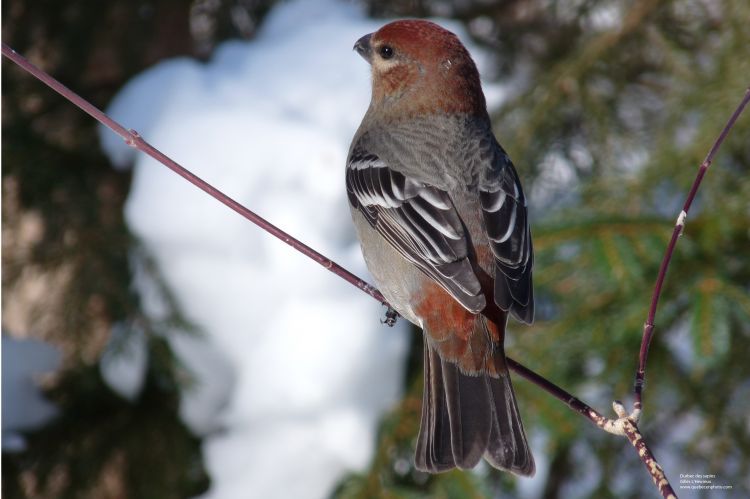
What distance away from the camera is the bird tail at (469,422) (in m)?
2.55

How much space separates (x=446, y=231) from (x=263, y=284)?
1690 mm

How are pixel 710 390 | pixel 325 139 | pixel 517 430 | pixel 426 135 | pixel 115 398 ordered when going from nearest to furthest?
pixel 517 430 → pixel 426 135 → pixel 710 390 → pixel 325 139 → pixel 115 398

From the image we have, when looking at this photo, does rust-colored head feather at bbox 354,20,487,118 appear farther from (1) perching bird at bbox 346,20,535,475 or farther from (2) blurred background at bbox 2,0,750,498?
Answer: (2) blurred background at bbox 2,0,750,498

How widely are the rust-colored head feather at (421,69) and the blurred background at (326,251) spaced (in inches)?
32.9

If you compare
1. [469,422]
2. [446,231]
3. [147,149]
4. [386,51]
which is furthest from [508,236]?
[147,149]

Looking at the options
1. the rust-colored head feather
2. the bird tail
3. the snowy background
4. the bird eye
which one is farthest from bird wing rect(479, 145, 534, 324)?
the snowy background

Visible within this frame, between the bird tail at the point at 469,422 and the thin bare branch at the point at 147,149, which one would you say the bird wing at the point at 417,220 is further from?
the thin bare branch at the point at 147,149

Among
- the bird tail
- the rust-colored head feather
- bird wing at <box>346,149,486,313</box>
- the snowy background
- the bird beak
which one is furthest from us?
the snowy background

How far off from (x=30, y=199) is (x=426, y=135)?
2.36m

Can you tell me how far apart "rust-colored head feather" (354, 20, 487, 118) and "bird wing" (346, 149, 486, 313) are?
27cm

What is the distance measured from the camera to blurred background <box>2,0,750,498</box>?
3963mm

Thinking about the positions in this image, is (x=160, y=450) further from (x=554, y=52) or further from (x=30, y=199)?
(x=554, y=52)

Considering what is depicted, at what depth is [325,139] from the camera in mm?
4480

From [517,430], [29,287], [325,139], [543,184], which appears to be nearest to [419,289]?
[517,430]
